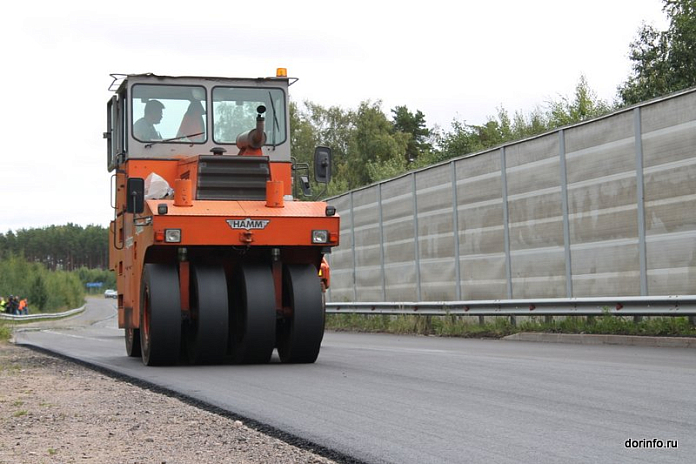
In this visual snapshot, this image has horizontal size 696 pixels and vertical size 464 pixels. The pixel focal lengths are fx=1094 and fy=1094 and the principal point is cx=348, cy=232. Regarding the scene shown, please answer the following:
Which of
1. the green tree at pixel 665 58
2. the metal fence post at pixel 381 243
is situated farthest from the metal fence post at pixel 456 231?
the green tree at pixel 665 58

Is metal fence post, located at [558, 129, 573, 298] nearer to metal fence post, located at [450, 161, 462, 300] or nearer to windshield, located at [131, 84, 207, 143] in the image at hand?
metal fence post, located at [450, 161, 462, 300]

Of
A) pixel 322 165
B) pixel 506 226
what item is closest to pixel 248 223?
pixel 322 165

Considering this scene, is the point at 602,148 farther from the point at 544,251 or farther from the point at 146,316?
the point at 146,316

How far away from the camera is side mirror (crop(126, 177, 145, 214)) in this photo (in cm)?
1281

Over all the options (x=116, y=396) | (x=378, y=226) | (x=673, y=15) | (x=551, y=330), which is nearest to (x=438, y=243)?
A: (x=378, y=226)

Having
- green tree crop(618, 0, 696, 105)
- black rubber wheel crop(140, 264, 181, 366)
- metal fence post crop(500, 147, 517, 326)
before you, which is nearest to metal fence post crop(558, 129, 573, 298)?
metal fence post crop(500, 147, 517, 326)

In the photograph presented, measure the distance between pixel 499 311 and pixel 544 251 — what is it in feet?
4.75

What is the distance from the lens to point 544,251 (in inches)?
756

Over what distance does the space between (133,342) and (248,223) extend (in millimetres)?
3602

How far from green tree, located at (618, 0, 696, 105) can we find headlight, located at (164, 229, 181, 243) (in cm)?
3189

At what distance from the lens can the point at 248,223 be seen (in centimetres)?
1250

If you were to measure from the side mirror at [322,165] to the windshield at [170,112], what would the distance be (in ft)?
5.26

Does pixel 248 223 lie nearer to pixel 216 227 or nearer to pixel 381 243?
pixel 216 227

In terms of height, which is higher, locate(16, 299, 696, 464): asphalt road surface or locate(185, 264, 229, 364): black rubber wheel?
locate(185, 264, 229, 364): black rubber wheel
